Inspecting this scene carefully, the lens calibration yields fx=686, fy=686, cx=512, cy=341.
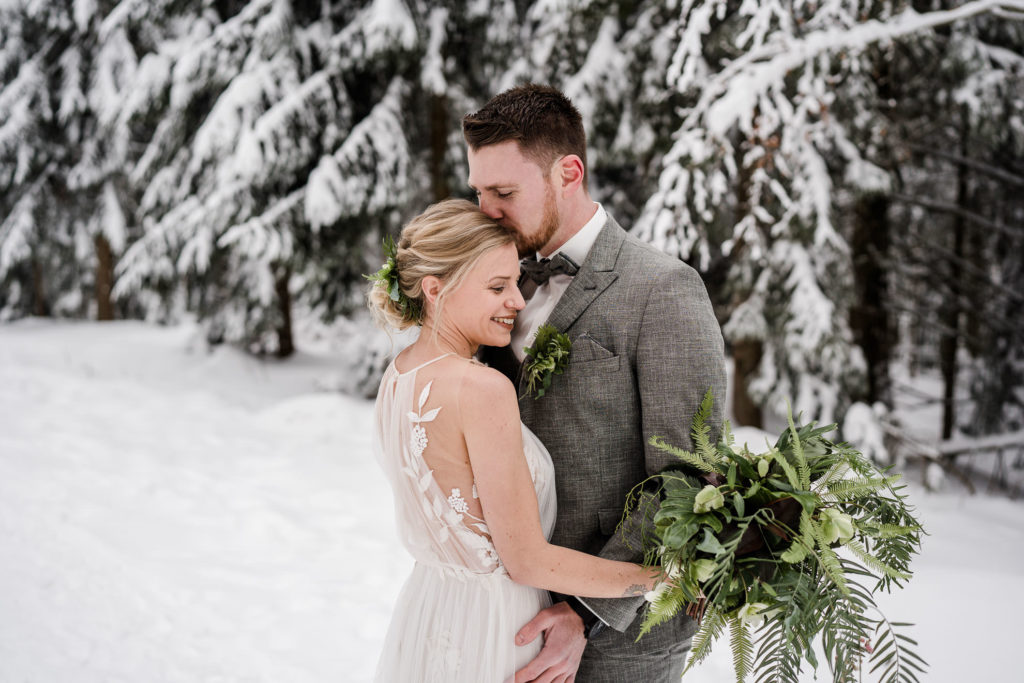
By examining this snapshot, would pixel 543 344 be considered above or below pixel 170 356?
above

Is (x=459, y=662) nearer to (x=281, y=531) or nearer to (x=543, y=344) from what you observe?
(x=543, y=344)

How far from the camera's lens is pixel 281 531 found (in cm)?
603

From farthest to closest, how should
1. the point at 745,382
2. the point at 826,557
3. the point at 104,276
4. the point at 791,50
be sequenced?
1. the point at 104,276
2. the point at 745,382
3. the point at 791,50
4. the point at 826,557

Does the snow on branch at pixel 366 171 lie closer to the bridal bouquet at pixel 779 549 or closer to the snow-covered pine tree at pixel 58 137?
the snow-covered pine tree at pixel 58 137

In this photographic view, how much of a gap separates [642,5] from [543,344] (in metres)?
7.10

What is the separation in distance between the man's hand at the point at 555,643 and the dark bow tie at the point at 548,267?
3.15ft

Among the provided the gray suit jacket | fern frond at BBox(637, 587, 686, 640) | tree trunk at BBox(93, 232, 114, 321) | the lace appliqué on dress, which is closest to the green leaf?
fern frond at BBox(637, 587, 686, 640)

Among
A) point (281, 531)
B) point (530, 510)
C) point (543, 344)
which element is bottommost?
point (281, 531)

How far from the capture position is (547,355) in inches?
72.8

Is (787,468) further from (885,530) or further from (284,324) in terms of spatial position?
(284,324)

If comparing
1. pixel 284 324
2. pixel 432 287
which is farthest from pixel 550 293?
pixel 284 324

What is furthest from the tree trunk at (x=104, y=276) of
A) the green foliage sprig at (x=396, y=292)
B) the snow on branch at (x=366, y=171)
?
the green foliage sprig at (x=396, y=292)

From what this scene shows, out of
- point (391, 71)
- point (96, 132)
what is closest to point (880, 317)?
point (391, 71)

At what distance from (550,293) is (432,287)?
438mm
